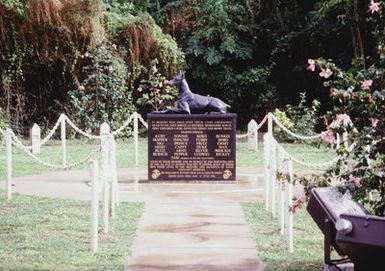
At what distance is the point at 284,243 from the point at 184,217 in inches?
76.0

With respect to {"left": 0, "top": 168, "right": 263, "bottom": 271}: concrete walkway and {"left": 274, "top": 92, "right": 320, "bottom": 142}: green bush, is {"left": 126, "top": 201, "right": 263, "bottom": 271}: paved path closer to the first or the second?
{"left": 0, "top": 168, "right": 263, "bottom": 271}: concrete walkway

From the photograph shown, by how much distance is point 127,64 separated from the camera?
22906 millimetres

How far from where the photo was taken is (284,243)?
802 cm

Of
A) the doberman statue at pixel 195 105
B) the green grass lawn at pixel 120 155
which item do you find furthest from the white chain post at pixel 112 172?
the green grass lawn at pixel 120 155

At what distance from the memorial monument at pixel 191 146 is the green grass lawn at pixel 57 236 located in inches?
97.9

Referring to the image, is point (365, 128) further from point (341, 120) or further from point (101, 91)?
point (101, 91)

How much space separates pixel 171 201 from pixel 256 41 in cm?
1582

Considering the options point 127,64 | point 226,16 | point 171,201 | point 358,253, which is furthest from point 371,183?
point 226,16

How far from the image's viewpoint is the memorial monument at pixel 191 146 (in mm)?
12867

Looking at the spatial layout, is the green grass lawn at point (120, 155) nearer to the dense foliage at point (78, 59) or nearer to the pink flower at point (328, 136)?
the dense foliage at point (78, 59)

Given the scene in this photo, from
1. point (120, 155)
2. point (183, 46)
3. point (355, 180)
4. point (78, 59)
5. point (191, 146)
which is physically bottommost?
point (120, 155)

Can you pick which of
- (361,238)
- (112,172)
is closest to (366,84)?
(361,238)

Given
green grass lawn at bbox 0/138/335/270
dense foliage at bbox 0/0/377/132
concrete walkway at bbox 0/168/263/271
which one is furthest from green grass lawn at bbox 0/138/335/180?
green grass lawn at bbox 0/138/335/270

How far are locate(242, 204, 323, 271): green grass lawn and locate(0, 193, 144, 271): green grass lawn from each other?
146 cm
